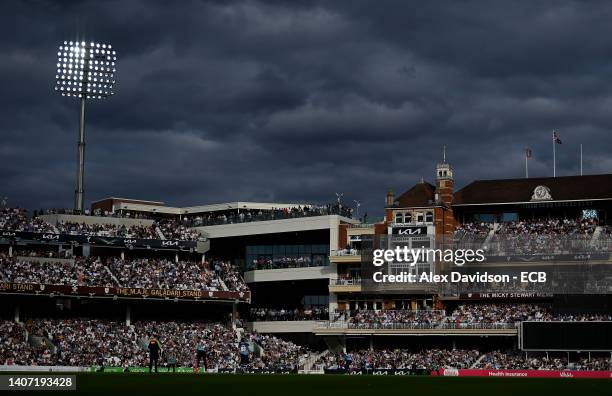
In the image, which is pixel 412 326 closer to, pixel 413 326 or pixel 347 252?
pixel 413 326

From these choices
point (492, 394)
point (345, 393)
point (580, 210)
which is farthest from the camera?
point (580, 210)

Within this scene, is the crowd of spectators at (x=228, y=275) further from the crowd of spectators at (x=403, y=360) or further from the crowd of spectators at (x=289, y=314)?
the crowd of spectators at (x=403, y=360)

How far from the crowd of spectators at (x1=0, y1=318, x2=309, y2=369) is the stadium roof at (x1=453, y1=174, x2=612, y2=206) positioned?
21365 mm

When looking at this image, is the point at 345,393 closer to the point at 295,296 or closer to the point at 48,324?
the point at 48,324

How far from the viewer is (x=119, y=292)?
7875 cm

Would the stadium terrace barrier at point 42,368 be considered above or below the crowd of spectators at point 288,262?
below

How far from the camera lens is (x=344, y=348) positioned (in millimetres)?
84750

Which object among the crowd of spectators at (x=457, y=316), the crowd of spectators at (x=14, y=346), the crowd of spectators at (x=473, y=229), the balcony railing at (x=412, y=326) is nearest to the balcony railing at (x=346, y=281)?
the crowd of spectators at (x=457, y=316)

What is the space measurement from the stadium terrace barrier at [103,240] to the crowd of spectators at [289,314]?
884 cm

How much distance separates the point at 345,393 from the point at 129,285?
181ft

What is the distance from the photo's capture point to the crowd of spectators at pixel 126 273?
76812mm

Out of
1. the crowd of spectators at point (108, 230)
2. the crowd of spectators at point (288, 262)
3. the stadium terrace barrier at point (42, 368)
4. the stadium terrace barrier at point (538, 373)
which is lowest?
the stadium terrace barrier at point (538, 373)

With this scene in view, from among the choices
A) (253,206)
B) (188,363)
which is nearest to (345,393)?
(188,363)

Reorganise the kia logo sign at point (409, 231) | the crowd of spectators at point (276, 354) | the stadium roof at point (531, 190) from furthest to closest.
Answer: the stadium roof at point (531, 190)
the kia logo sign at point (409, 231)
the crowd of spectators at point (276, 354)
